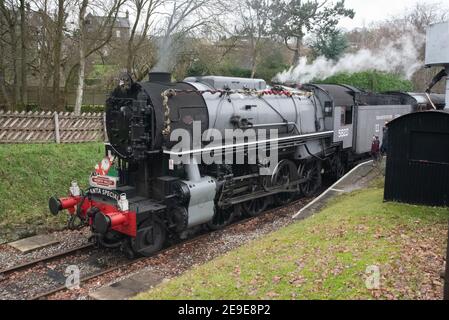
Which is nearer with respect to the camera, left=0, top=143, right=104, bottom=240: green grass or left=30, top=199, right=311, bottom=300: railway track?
left=30, top=199, right=311, bottom=300: railway track

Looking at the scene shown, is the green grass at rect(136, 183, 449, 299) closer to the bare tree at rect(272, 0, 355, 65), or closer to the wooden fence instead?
the wooden fence

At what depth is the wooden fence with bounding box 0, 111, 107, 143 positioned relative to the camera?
14.5 meters

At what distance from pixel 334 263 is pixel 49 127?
12152 mm

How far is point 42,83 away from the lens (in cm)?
2200

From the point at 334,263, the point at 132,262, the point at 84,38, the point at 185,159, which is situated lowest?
the point at 132,262

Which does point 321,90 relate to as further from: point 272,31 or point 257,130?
point 272,31

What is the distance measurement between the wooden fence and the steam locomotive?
6.44 meters

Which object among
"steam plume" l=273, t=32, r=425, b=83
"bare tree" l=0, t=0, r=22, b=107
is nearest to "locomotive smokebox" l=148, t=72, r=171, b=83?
"bare tree" l=0, t=0, r=22, b=107

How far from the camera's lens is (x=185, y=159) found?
28.9 feet

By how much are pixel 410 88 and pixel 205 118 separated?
82.3 ft

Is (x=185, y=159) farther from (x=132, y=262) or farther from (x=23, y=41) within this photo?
(x=23, y=41)

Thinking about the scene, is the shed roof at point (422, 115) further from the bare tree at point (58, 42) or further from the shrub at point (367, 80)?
the shrub at point (367, 80)

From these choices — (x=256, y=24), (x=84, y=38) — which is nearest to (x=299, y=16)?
(x=256, y=24)
